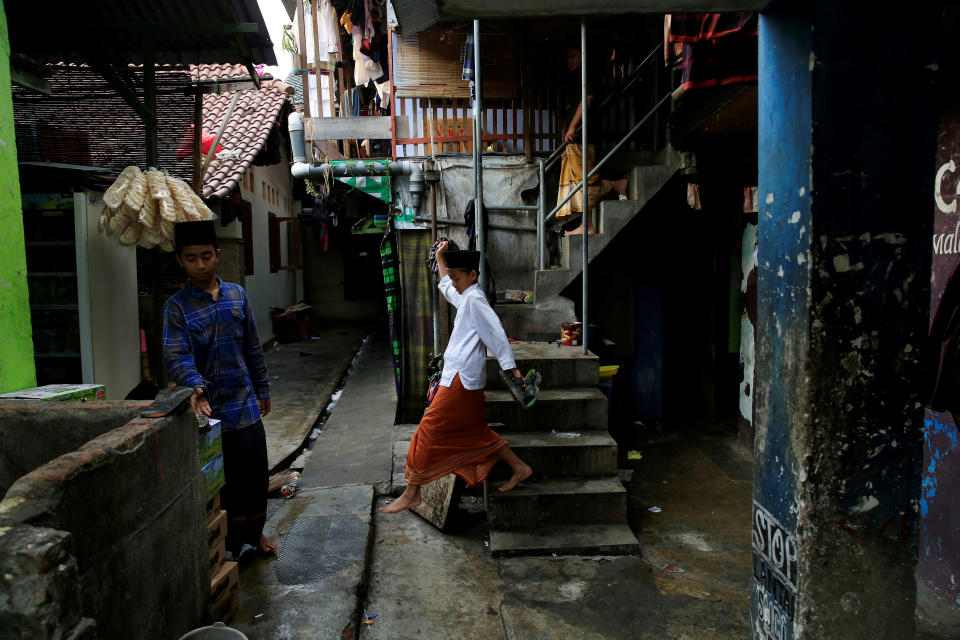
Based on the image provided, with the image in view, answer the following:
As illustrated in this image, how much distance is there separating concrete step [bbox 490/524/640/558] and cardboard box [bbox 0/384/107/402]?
283 centimetres

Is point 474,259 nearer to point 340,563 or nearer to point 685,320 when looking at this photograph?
point 340,563

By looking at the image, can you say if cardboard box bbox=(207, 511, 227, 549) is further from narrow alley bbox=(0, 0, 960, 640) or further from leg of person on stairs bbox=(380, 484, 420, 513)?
leg of person on stairs bbox=(380, 484, 420, 513)

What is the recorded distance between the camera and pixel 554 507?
A: 4723mm

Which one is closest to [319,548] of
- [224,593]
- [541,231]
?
[224,593]

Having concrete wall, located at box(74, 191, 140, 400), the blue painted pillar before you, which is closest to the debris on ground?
concrete wall, located at box(74, 191, 140, 400)

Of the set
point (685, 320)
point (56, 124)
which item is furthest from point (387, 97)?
point (685, 320)

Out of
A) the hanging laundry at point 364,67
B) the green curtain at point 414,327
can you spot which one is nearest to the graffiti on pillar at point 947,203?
the green curtain at point 414,327

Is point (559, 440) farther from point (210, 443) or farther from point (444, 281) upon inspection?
point (210, 443)

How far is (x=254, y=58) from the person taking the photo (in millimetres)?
6285

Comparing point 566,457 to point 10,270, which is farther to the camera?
point 566,457

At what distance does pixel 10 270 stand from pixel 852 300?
425 cm

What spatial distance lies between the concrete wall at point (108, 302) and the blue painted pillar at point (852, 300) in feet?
18.6

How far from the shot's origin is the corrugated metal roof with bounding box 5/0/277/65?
553 centimetres

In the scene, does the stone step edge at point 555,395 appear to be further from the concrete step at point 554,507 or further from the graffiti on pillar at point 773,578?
the graffiti on pillar at point 773,578
